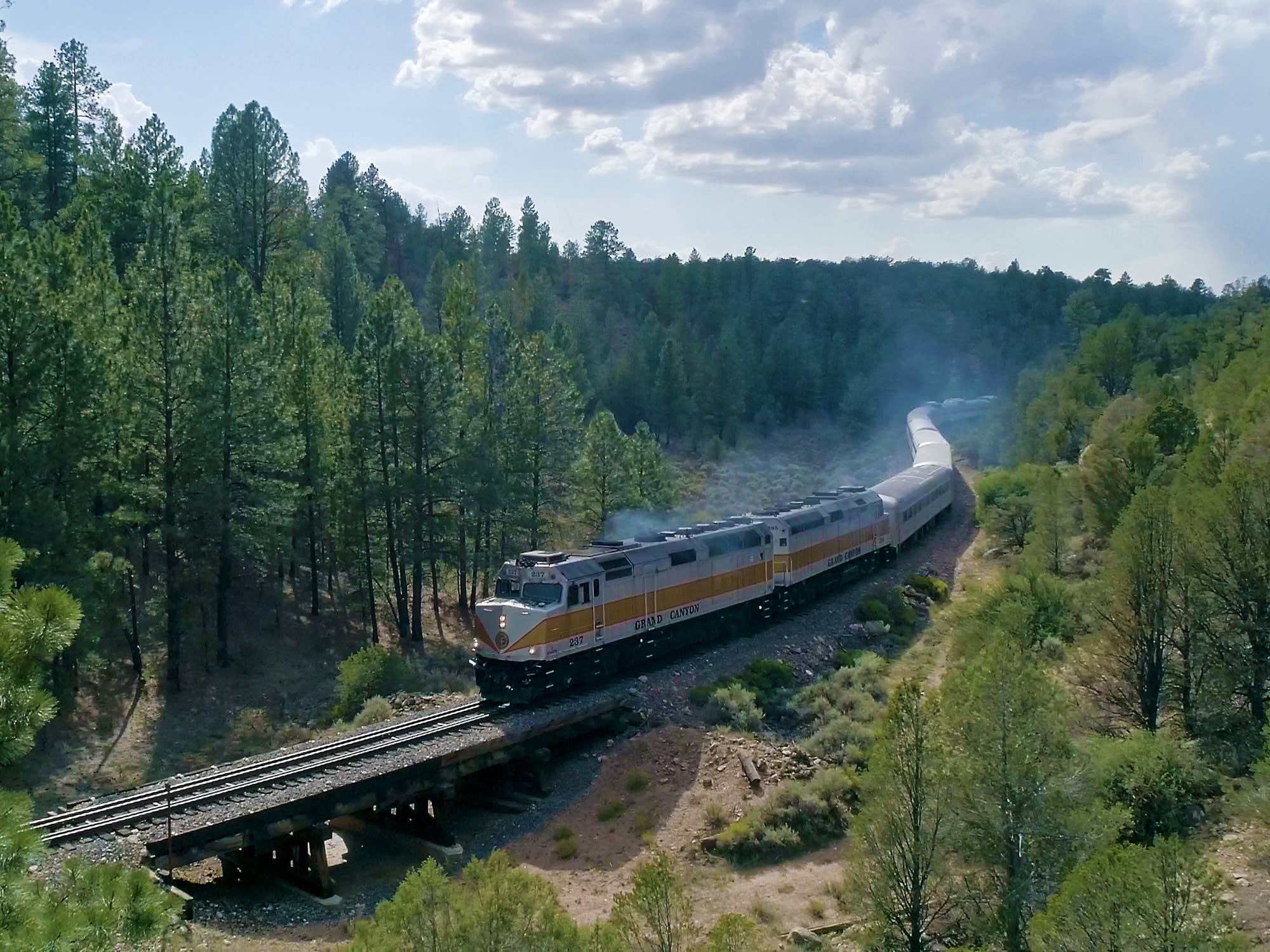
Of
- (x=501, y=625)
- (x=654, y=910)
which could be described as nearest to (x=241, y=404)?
(x=501, y=625)

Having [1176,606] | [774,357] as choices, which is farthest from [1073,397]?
[1176,606]

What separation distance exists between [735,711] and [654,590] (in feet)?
14.3

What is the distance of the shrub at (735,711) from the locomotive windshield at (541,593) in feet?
16.9

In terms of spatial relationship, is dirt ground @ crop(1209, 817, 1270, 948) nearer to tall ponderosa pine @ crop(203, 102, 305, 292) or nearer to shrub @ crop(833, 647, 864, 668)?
shrub @ crop(833, 647, 864, 668)

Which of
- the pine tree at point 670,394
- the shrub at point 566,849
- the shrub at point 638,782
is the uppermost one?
the pine tree at point 670,394

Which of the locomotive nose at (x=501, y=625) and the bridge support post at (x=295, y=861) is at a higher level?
the locomotive nose at (x=501, y=625)

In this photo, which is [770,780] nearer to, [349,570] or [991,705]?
[991,705]

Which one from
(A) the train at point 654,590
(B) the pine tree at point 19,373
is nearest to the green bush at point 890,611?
(A) the train at point 654,590

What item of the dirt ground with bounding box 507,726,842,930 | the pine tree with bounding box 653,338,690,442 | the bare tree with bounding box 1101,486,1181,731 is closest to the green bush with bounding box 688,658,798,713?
the dirt ground with bounding box 507,726,842,930

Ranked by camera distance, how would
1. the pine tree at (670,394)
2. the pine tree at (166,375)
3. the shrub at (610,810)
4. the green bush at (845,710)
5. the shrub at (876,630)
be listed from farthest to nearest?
the pine tree at (670,394)
the shrub at (876,630)
the pine tree at (166,375)
the green bush at (845,710)
the shrub at (610,810)

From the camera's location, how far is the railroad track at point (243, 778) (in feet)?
58.6

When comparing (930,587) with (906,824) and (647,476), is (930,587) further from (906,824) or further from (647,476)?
(906,824)

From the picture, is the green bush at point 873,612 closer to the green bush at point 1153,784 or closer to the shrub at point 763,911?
the green bush at point 1153,784

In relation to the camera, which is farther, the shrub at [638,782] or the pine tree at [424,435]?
the pine tree at [424,435]
